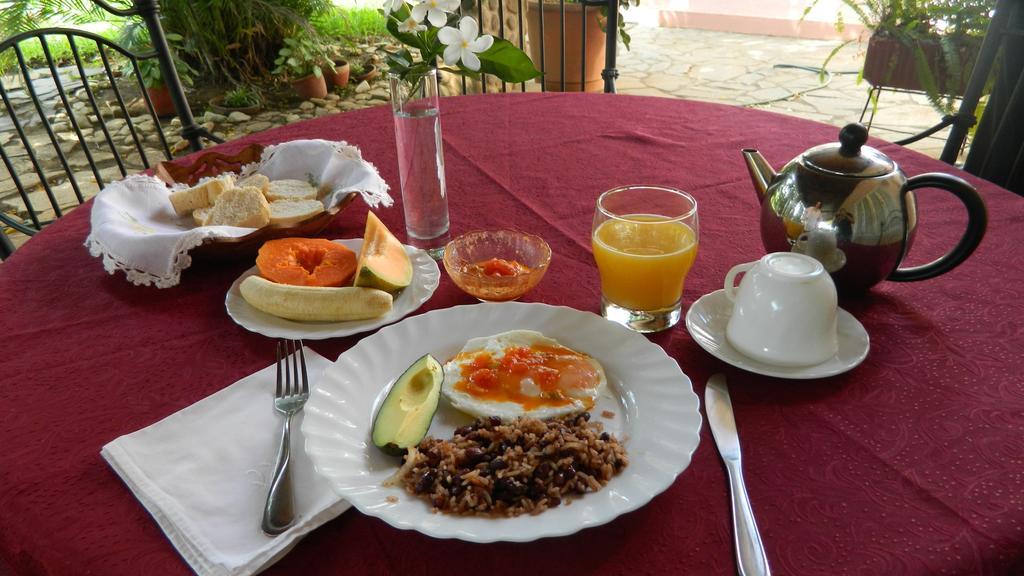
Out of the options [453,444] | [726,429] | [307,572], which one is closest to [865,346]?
[726,429]

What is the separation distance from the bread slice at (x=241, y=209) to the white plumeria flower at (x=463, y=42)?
0.39 metres

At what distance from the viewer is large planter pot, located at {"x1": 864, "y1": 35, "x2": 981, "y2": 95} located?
255cm

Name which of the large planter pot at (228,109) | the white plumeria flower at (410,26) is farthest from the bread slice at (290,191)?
A: the large planter pot at (228,109)

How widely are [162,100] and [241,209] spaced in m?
3.65

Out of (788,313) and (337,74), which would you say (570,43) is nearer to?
(337,74)

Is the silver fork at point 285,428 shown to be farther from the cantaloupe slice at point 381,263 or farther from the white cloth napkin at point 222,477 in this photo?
the cantaloupe slice at point 381,263

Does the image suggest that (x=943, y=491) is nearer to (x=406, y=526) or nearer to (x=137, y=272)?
(x=406, y=526)

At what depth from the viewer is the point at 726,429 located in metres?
0.71

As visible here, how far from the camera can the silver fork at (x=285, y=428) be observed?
0.61m

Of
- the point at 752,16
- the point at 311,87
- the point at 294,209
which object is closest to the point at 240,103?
the point at 311,87

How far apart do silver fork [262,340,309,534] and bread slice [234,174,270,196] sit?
1.26 feet

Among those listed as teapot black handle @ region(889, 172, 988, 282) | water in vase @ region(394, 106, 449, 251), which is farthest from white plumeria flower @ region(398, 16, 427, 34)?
teapot black handle @ region(889, 172, 988, 282)

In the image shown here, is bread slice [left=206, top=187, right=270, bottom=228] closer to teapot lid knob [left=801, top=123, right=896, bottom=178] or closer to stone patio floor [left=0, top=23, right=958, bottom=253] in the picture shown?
teapot lid knob [left=801, top=123, right=896, bottom=178]

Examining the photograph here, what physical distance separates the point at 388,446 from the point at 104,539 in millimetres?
265
